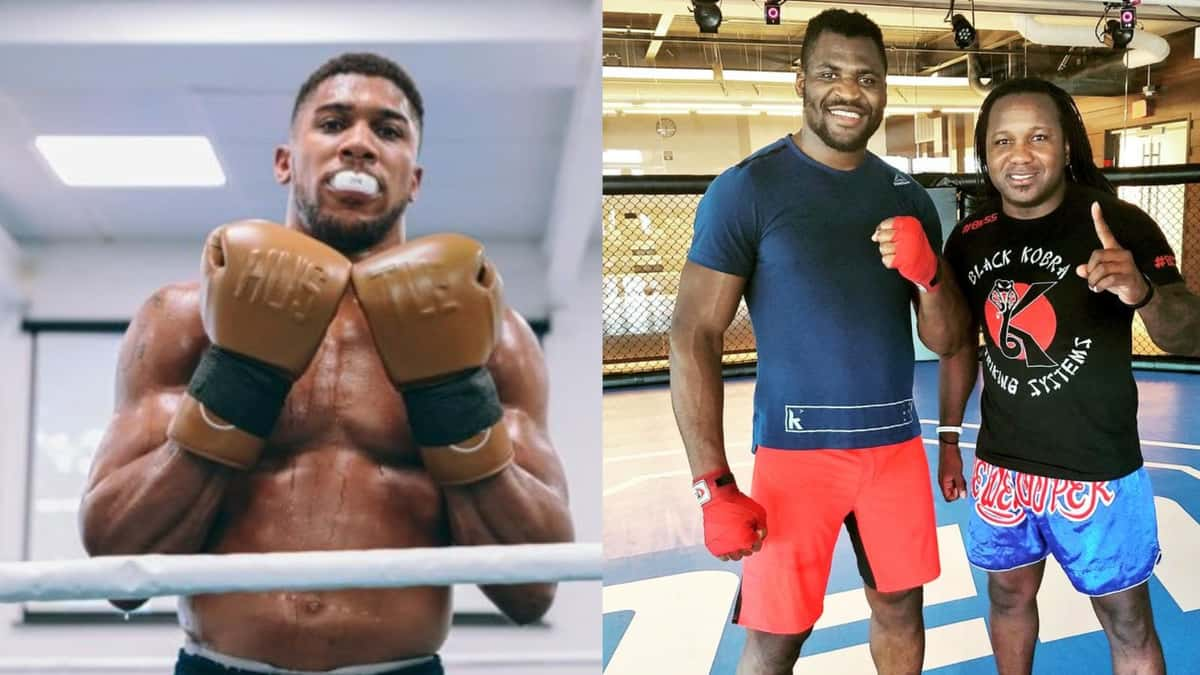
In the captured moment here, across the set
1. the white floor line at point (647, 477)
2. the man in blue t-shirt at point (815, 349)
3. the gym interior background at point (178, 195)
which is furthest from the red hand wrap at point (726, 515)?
the white floor line at point (647, 477)

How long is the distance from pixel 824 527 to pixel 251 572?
0.84 m

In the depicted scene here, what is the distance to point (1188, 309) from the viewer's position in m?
1.34

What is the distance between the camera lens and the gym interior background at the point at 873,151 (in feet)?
5.80

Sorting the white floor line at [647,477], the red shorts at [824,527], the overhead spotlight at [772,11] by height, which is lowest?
the white floor line at [647,477]

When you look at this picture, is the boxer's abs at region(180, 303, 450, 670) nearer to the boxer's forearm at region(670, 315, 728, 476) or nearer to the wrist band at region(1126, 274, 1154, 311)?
the boxer's forearm at region(670, 315, 728, 476)

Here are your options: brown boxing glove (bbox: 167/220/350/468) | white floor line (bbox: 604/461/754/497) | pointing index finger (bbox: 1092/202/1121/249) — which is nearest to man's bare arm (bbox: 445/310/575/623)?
brown boxing glove (bbox: 167/220/350/468)

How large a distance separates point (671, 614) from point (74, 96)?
148 centimetres

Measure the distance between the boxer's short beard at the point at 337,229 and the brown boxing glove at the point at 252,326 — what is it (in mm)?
40

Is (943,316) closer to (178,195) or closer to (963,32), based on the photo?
(178,195)

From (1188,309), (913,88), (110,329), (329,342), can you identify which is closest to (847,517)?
(1188,309)

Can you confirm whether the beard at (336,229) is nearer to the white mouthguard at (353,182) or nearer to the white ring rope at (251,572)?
the white mouthguard at (353,182)

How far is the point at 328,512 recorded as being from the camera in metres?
1.01

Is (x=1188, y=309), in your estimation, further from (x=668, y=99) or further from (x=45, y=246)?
(x=668, y=99)

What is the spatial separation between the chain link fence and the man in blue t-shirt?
148 centimetres
